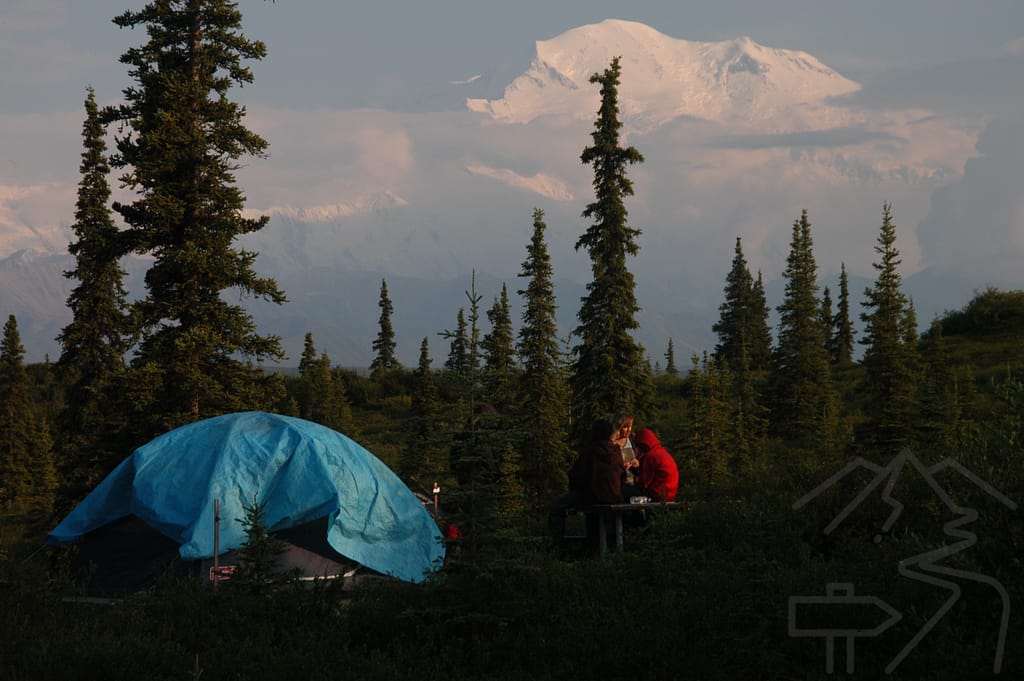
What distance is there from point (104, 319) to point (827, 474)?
119ft

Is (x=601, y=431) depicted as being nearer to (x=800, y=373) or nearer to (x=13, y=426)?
(x=800, y=373)

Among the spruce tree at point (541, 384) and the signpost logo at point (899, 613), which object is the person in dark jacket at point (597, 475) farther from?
the spruce tree at point (541, 384)

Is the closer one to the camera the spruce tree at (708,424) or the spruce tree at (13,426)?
the spruce tree at (708,424)

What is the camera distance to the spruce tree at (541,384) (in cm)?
3412

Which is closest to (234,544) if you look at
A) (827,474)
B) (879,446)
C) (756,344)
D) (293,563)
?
(293,563)

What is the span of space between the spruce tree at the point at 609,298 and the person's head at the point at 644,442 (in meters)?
18.6

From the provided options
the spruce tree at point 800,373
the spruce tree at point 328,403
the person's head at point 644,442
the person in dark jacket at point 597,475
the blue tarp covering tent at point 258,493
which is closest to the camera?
the person in dark jacket at point 597,475

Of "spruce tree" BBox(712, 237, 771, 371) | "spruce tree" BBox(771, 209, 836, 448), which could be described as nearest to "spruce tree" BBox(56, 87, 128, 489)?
"spruce tree" BBox(771, 209, 836, 448)

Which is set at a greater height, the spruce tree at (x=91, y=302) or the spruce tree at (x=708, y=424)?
the spruce tree at (x=91, y=302)

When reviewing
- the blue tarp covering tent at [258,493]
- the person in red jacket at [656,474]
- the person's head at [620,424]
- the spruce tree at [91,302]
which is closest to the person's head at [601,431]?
the person's head at [620,424]

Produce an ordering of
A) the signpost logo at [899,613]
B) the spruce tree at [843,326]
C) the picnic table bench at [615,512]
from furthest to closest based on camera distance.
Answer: the spruce tree at [843,326], the picnic table bench at [615,512], the signpost logo at [899,613]

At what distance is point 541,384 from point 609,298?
5163 mm

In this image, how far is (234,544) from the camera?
15383 millimetres

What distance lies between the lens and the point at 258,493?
51.1ft
